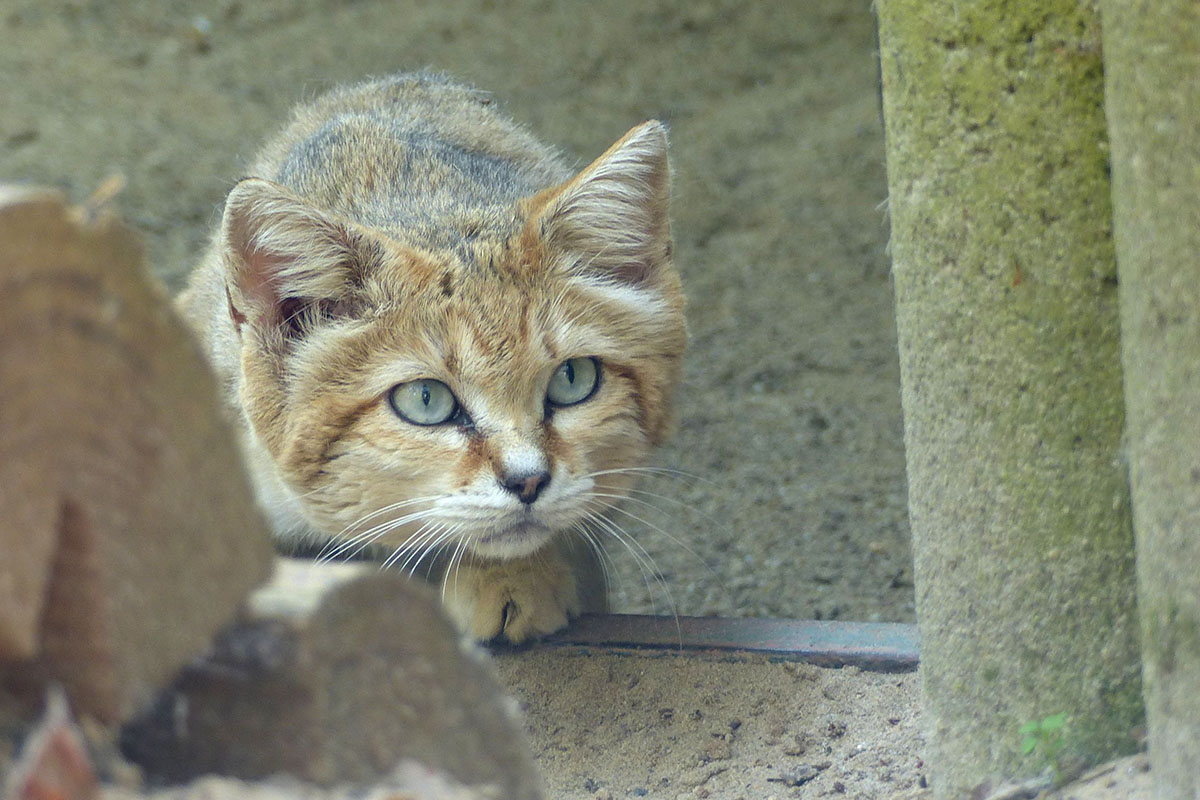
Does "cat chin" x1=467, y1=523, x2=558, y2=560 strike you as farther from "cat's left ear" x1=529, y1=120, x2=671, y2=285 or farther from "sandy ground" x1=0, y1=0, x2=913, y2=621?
"sandy ground" x1=0, y1=0, x2=913, y2=621

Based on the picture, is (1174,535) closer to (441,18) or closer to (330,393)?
(330,393)

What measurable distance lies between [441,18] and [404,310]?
14.7 feet

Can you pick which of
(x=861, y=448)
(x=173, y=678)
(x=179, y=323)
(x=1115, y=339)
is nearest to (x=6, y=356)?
(x=179, y=323)

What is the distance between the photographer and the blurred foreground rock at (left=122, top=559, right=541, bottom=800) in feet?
3.58

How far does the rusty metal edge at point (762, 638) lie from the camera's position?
8.66 feet

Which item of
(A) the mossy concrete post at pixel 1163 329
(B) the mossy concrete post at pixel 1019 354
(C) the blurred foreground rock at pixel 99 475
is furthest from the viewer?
(B) the mossy concrete post at pixel 1019 354

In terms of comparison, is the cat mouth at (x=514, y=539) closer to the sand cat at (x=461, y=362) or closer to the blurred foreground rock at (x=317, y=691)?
the sand cat at (x=461, y=362)

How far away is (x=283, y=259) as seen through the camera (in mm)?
2566

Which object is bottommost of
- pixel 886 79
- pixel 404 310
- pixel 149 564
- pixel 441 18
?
pixel 149 564

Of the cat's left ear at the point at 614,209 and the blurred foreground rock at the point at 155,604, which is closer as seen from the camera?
the blurred foreground rock at the point at 155,604

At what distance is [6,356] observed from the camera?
959 mm

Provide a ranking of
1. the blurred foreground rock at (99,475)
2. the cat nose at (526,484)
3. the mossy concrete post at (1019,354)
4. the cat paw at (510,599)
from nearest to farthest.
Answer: the blurred foreground rock at (99,475), the mossy concrete post at (1019,354), the cat nose at (526,484), the cat paw at (510,599)

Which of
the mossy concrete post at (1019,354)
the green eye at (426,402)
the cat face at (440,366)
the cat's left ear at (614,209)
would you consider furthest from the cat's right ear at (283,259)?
the mossy concrete post at (1019,354)

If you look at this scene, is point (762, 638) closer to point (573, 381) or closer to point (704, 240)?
point (573, 381)
